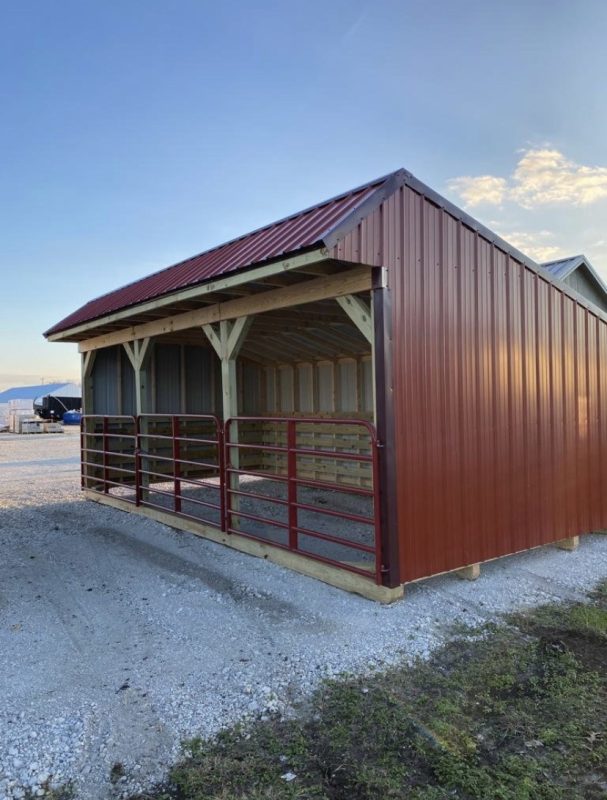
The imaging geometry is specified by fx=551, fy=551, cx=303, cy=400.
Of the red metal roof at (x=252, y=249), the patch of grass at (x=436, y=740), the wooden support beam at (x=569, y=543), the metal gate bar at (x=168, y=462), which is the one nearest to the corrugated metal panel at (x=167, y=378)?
the metal gate bar at (x=168, y=462)

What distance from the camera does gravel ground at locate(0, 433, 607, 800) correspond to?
252 cm

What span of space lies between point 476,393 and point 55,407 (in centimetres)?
3839

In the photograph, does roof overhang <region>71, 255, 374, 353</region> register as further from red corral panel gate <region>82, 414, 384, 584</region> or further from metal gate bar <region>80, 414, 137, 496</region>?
metal gate bar <region>80, 414, 137, 496</region>

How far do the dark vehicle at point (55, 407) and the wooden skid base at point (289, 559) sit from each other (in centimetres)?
3257

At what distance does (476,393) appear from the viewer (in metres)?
4.92

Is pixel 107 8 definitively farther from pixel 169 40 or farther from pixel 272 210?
pixel 272 210

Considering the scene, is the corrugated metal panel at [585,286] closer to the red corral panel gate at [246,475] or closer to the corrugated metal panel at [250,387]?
the red corral panel gate at [246,475]

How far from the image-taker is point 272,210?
10336mm

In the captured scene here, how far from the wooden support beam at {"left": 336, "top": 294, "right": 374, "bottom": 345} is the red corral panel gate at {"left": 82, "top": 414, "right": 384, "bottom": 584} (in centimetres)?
78

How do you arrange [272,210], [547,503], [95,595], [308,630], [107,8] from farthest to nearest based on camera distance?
[272,210] → [107,8] → [547,503] → [95,595] → [308,630]

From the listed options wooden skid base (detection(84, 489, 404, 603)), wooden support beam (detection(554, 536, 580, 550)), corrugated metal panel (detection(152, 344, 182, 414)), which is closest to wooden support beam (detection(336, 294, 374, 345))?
wooden skid base (detection(84, 489, 404, 603))

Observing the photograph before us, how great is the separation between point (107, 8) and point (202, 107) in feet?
6.38

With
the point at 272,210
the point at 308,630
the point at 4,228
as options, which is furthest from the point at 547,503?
the point at 4,228

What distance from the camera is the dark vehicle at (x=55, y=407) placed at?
1455 inches
